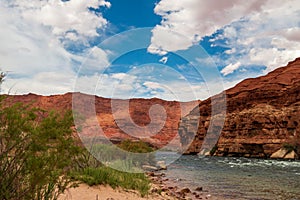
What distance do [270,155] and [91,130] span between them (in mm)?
46952

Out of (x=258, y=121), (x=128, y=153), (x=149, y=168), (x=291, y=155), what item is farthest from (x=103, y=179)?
(x=258, y=121)

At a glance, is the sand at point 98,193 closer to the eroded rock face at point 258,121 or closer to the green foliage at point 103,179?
the green foliage at point 103,179

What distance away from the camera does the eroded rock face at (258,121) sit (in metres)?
58.4

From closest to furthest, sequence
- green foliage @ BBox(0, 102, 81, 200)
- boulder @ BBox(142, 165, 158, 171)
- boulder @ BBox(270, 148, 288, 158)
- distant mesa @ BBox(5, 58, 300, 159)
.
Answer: green foliage @ BBox(0, 102, 81, 200), boulder @ BBox(142, 165, 158, 171), boulder @ BBox(270, 148, 288, 158), distant mesa @ BBox(5, 58, 300, 159)

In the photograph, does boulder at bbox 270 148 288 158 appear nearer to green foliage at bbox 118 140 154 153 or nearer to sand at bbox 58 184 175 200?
green foliage at bbox 118 140 154 153

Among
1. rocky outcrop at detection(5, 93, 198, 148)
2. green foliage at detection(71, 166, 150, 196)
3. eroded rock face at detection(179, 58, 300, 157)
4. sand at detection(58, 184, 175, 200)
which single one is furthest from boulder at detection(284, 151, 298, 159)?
sand at detection(58, 184, 175, 200)

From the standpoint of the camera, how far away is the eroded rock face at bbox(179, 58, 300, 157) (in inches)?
2299

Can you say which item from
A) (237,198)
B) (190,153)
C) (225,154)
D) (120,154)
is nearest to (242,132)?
(225,154)

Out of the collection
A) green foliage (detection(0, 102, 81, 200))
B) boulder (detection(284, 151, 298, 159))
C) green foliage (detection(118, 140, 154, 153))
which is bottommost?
boulder (detection(284, 151, 298, 159))

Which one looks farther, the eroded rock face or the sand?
the eroded rock face

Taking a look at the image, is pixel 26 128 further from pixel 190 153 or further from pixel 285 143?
pixel 190 153

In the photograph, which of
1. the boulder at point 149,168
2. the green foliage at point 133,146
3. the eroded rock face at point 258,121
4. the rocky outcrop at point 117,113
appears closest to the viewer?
the rocky outcrop at point 117,113

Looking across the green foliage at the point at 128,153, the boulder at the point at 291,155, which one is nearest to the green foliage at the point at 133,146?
the green foliage at the point at 128,153

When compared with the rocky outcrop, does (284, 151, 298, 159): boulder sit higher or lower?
lower
